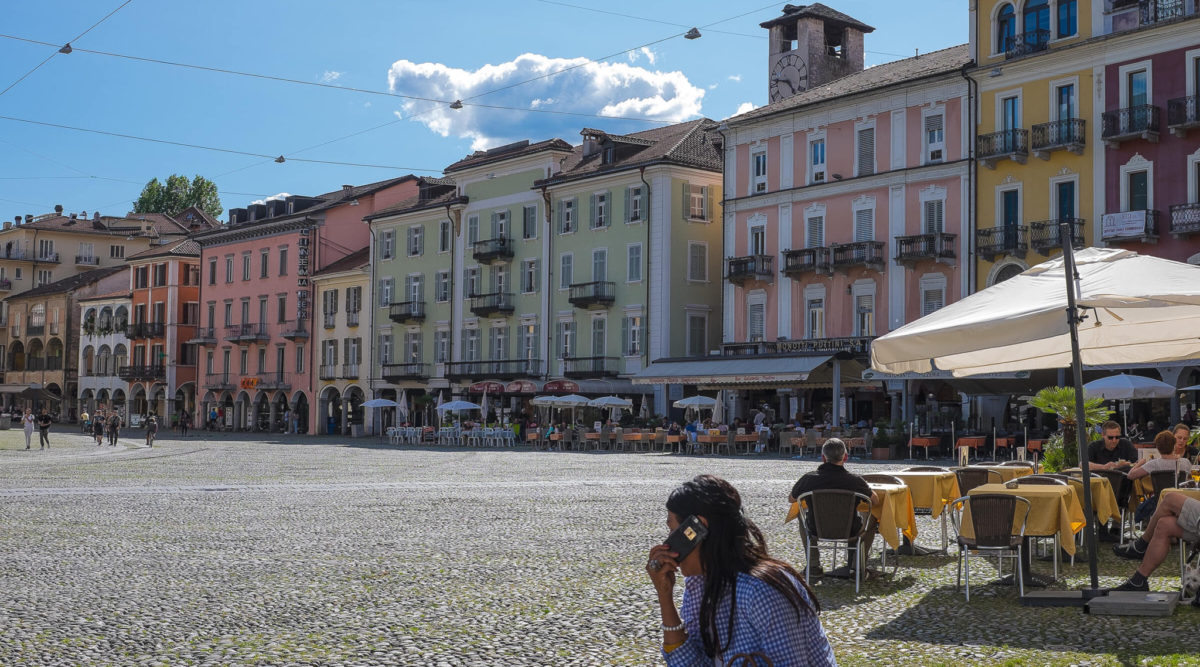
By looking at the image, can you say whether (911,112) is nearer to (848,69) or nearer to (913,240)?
(913,240)

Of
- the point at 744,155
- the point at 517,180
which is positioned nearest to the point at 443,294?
the point at 517,180

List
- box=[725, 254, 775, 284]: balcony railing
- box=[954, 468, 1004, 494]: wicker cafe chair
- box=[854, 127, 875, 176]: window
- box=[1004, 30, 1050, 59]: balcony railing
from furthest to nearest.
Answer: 1. box=[725, 254, 775, 284]: balcony railing
2. box=[854, 127, 875, 176]: window
3. box=[1004, 30, 1050, 59]: balcony railing
4. box=[954, 468, 1004, 494]: wicker cafe chair

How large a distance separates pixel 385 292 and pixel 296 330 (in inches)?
288

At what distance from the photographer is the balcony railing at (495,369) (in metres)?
58.2

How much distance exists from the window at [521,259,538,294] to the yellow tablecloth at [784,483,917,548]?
48.0 metres

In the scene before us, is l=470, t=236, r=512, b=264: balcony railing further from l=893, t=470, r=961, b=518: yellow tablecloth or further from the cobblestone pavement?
l=893, t=470, r=961, b=518: yellow tablecloth

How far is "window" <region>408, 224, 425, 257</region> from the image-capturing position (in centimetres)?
6594

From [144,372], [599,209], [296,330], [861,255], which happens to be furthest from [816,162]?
[144,372]

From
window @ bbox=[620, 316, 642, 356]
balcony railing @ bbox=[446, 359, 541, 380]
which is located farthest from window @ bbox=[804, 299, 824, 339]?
balcony railing @ bbox=[446, 359, 541, 380]

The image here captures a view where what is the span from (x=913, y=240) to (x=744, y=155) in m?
9.19

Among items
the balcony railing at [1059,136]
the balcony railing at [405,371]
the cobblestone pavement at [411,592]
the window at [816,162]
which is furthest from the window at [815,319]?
the cobblestone pavement at [411,592]

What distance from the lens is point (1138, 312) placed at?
38.8 feet

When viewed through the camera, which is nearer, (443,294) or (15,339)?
(443,294)

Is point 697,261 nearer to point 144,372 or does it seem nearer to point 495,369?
point 495,369
